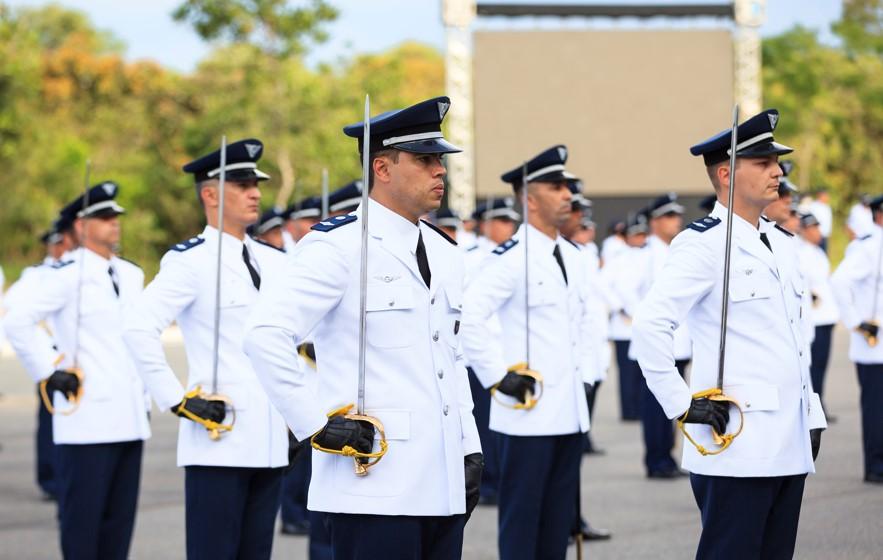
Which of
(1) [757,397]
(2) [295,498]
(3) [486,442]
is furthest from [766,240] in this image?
(3) [486,442]

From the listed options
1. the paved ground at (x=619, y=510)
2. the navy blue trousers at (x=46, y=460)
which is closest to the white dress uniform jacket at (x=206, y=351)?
the paved ground at (x=619, y=510)

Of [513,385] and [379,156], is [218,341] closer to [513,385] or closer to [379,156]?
[513,385]

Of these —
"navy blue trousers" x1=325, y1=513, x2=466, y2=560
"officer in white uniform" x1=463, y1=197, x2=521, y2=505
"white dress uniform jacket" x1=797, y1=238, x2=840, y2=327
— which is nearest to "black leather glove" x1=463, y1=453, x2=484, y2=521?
"navy blue trousers" x1=325, y1=513, x2=466, y2=560

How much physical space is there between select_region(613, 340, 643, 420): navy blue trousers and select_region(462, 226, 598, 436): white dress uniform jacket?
6563 mm

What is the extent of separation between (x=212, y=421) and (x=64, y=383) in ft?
5.18

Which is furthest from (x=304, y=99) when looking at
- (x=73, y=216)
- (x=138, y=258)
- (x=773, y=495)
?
(x=773, y=495)

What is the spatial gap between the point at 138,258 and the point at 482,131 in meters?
11.9

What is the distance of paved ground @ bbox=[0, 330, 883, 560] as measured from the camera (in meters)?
7.99

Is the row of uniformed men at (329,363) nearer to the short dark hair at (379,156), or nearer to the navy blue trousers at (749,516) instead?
the short dark hair at (379,156)

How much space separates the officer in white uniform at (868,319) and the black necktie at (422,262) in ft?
20.5

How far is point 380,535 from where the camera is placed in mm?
4230

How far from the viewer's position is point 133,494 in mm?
7043

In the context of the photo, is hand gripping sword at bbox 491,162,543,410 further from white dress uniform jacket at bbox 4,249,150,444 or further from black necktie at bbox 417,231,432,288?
black necktie at bbox 417,231,432,288

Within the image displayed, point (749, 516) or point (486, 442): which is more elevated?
point (749, 516)
